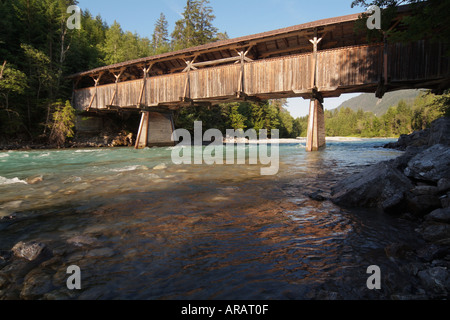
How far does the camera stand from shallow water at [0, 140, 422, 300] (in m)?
1.92

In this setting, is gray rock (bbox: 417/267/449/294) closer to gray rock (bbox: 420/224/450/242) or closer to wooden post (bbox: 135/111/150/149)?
gray rock (bbox: 420/224/450/242)

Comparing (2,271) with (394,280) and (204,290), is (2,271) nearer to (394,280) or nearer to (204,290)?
(204,290)

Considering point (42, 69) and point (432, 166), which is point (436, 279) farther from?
point (42, 69)

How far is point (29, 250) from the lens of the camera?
95.6 inches

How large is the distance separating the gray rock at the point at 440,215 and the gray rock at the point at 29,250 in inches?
175

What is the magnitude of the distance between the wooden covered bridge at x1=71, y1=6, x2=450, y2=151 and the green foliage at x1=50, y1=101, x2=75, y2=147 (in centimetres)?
368

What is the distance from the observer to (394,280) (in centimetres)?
194

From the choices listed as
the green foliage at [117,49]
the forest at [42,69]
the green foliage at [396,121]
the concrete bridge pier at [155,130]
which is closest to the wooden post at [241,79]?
the forest at [42,69]

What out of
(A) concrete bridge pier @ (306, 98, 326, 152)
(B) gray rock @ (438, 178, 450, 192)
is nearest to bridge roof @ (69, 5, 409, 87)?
(A) concrete bridge pier @ (306, 98, 326, 152)

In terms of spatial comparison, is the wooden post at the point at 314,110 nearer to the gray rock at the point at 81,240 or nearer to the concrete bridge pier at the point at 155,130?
the gray rock at the point at 81,240

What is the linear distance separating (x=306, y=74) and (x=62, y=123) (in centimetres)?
2046

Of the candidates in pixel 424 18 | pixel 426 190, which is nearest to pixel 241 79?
pixel 424 18
